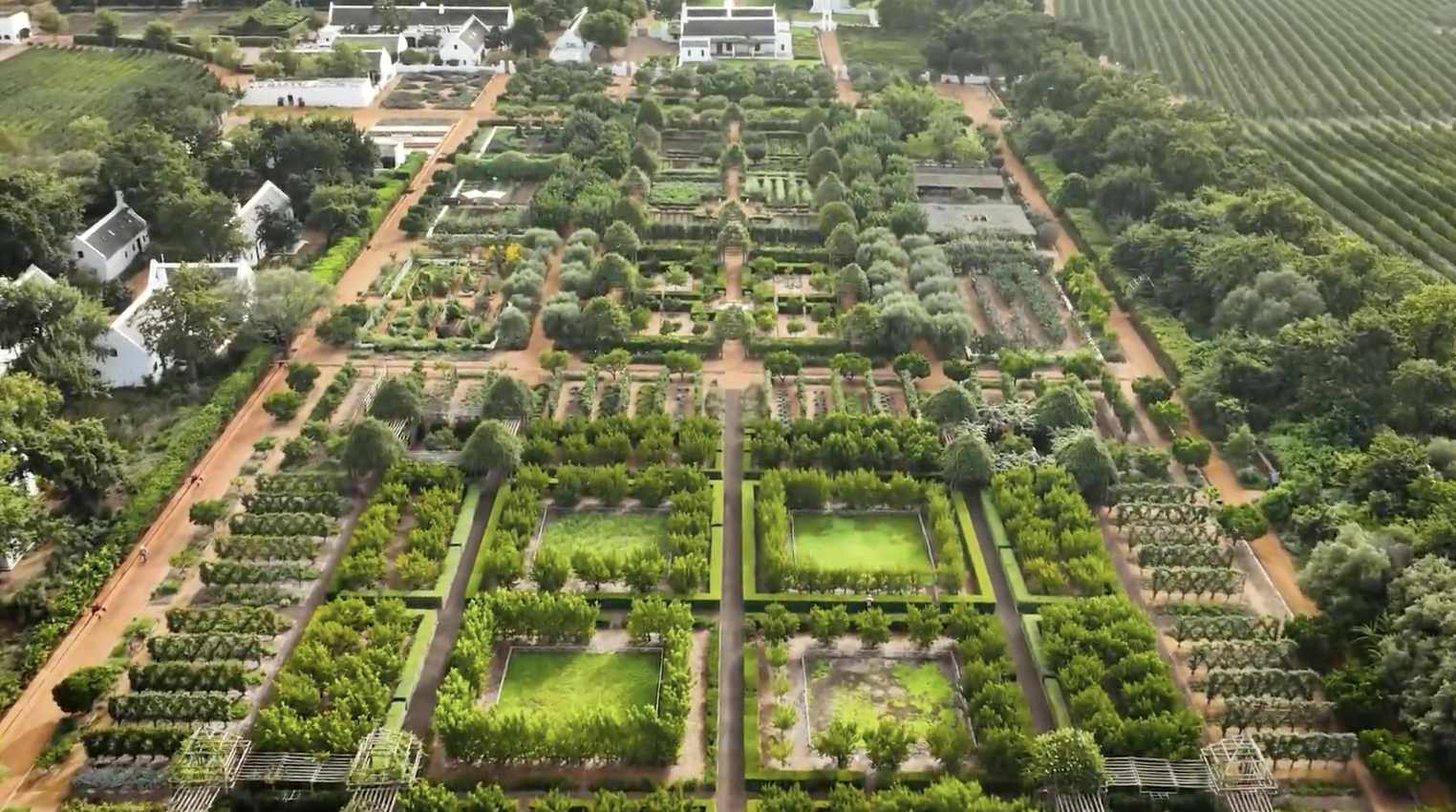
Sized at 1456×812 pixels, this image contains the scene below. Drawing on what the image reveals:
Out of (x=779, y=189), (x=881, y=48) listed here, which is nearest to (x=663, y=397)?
(x=779, y=189)

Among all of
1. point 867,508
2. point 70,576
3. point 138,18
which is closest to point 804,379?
point 867,508

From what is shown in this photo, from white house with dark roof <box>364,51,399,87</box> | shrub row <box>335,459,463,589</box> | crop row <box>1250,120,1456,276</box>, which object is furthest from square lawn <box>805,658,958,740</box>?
white house with dark roof <box>364,51,399,87</box>

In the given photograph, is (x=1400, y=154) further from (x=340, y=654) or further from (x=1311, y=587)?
(x=340, y=654)

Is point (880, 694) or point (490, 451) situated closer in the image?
point (880, 694)

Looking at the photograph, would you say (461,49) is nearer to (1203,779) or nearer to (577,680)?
(577,680)

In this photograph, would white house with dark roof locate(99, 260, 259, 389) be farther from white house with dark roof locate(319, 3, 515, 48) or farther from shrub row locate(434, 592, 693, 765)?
white house with dark roof locate(319, 3, 515, 48)

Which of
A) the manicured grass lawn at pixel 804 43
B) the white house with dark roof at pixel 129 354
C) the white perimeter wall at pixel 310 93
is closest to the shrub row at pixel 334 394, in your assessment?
the white house with dark roof at pixel 129 354

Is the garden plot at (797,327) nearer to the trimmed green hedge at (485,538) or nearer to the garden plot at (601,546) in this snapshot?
the garden plot at (601,546)
